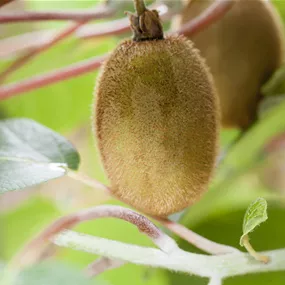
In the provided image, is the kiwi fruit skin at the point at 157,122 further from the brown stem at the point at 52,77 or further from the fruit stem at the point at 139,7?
the brown stem at the point at 52,77

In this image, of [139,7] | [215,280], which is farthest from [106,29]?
[215,280]

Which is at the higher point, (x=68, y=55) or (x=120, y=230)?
(x=68, y=55)

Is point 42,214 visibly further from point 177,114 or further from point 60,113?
point 177,114

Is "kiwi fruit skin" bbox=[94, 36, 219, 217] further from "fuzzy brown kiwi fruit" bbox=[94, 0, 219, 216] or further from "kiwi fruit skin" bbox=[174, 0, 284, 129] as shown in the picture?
"kiwi fruit skin" bbox=[174, 0, 284, 129]

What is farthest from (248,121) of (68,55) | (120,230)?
(68,55)

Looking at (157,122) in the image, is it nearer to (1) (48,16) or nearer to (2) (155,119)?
(2) (155,119)

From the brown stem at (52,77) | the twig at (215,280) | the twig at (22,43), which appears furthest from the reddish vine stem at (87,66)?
the twig at (215,280)
